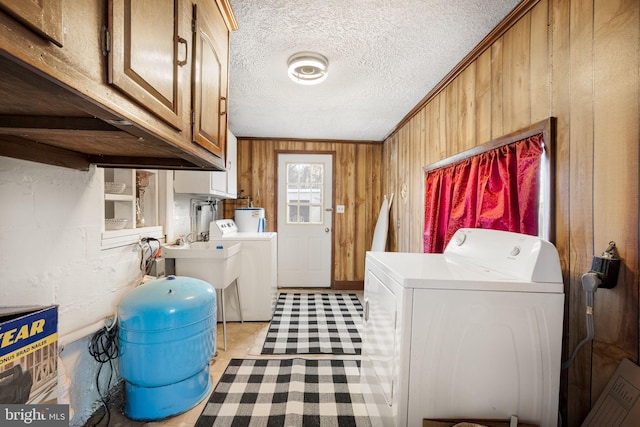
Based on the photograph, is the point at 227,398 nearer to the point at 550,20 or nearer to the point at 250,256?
the point at 250,256

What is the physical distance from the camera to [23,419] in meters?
0.90

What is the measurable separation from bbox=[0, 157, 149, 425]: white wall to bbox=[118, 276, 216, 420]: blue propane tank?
0.18 m

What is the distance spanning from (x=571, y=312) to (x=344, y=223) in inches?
126

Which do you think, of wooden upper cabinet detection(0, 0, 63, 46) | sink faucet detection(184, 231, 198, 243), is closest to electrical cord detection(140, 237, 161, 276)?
sink faucet detection(184, 231, 198, 243)

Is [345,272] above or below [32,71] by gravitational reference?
below

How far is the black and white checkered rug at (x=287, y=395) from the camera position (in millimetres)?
1603

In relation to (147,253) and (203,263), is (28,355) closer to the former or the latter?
(147,253)

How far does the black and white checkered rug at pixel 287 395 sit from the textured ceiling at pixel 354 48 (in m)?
2.26

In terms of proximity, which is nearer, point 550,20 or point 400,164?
point 550,20

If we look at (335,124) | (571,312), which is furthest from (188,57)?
(335,124)

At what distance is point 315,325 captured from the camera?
2898mm

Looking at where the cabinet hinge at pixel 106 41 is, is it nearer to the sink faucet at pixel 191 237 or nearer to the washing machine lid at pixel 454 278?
the washing machine lid at pixel 454 278

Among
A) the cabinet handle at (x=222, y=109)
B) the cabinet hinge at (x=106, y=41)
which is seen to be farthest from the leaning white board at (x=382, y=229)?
the cabinet hinge at (x=106, y=41)

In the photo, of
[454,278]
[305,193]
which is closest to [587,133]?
[454,278]
